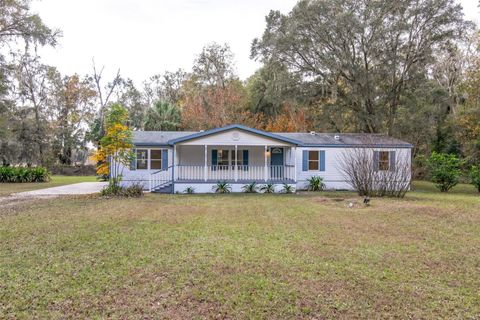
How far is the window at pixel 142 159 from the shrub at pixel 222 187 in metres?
3.84

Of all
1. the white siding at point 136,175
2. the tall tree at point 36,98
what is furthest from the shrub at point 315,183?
the tall tree at point 36,98

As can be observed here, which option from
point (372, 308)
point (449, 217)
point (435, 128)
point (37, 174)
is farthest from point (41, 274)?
point (435, 128)

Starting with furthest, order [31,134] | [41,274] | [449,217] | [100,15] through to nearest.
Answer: [31,134] → [100,15] → [449,217] → [41,274]

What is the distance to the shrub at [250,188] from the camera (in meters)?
15.4

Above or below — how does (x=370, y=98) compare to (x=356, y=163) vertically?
above

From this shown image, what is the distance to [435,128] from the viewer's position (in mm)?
23281

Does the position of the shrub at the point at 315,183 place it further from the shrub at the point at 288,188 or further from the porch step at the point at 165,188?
the porch step at the point at 165,188

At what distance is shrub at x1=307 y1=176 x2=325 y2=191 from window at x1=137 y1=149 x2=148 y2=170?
847 centimetres

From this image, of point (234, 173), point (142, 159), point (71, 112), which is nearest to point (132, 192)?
Answer: point (142, 159)

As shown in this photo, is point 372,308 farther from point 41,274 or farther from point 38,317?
point 41,274

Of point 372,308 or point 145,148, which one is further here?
point 145,148

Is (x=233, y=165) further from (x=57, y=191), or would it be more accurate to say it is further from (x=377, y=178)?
(x=57, y=191)

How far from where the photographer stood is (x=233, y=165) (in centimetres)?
1656

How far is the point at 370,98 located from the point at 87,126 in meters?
31.1
